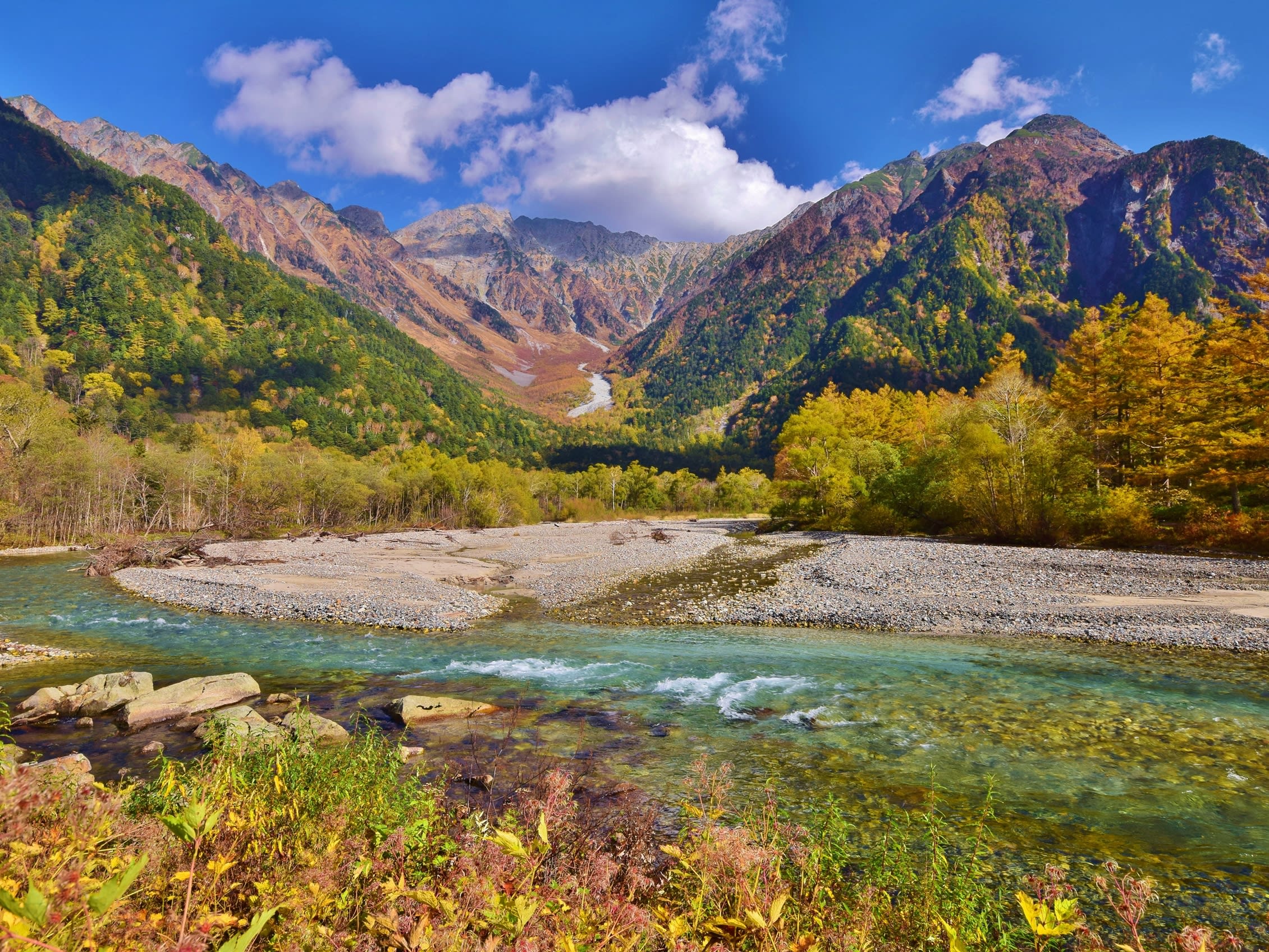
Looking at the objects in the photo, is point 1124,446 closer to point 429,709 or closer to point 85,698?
point 429,709

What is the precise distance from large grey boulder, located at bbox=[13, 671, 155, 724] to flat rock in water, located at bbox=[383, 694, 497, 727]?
553 cm

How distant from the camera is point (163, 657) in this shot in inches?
645

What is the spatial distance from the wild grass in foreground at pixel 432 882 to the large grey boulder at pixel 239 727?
0.84 m

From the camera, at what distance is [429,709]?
11.1 m

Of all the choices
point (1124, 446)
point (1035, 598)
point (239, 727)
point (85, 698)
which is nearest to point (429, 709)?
point (239, 727)

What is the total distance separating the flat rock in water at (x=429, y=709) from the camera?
427 inches

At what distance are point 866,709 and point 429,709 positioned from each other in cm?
901

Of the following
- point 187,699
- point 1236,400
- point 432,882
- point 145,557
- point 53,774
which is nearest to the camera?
point 432,882

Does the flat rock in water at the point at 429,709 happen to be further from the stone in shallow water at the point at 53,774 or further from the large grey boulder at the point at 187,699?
the stone in shallow water at the point at 53,774

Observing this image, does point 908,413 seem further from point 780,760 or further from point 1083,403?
point 780,760

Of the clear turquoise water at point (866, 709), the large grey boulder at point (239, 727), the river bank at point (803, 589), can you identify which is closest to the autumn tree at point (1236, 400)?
the river bank at point (803, 589)

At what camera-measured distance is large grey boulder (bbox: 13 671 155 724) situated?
10938 millimetres

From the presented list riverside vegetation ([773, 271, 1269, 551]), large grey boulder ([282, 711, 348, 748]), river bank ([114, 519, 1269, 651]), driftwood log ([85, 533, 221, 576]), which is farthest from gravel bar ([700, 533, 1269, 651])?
driftwood log ([85, 533, 221, 576])

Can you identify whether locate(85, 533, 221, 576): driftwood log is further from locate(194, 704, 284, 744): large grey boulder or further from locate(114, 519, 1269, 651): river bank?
locate(194, 704, 284, 744): large grey boulder
